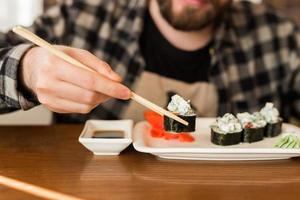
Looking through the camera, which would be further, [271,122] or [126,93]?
[271,122]

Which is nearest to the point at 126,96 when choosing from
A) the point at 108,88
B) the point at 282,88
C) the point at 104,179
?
the point at 108,88

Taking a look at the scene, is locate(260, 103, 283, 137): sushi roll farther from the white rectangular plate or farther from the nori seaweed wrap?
the nori seaweed wrap

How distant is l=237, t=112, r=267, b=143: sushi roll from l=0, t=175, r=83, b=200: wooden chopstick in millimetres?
398

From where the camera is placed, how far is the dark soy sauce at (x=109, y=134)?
906 millimetres

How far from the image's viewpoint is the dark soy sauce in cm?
91

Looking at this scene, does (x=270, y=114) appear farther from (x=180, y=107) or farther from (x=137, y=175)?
(x=137, y=175)

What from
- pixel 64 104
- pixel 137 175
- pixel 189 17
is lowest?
pixel 137 175

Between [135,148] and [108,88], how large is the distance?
142 millimetres

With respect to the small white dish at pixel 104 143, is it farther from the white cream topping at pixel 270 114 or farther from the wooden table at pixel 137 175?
the white cream topping at pixel 270 114

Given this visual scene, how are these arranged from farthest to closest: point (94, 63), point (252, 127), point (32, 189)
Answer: point (252, 127) < point (94, 63) < point (32, 189)

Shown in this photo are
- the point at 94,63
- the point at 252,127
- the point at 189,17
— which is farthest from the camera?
the point at 189,17

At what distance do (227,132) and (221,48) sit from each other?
0.69m

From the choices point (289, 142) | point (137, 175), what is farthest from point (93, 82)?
point (289, 142)

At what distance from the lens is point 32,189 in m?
0.69
